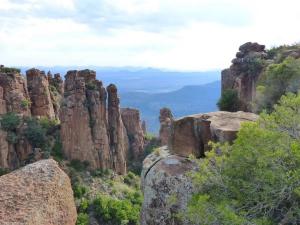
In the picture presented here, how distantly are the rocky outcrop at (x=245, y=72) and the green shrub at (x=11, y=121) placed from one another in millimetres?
29451

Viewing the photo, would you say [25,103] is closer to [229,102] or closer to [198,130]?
[229,102]

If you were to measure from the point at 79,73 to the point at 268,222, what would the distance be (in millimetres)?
61787

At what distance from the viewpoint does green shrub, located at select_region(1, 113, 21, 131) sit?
65.2 metres

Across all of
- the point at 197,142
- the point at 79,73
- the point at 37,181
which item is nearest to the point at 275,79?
the point at 197,142

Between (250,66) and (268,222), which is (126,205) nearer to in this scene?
(250,66)

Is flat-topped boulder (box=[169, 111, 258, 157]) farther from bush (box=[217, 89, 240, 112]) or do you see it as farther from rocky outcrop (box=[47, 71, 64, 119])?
rocky outcrop (box=[47, 71, 64, 119])

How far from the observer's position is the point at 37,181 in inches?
334

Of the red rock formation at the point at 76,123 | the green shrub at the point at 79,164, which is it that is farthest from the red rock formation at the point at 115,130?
the green shrub at the point at 79,164

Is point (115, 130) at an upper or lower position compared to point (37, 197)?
lower

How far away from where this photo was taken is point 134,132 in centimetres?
8719

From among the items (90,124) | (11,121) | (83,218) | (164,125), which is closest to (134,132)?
(164,125)

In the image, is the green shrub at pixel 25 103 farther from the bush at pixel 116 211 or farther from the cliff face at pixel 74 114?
the bush at pixel 116 211

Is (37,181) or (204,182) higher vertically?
(37,181)

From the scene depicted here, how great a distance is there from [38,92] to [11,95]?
441 cm
